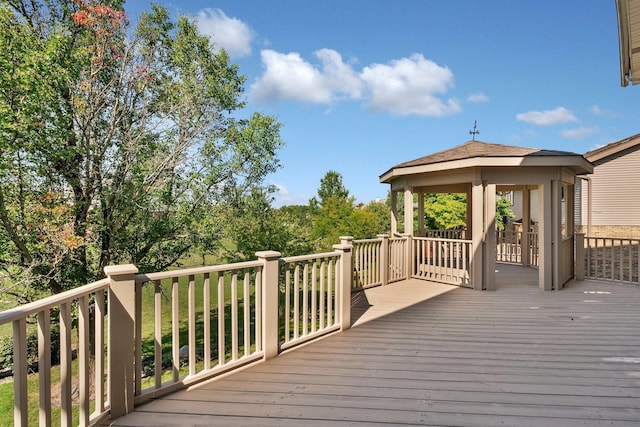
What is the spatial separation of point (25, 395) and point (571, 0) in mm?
14018

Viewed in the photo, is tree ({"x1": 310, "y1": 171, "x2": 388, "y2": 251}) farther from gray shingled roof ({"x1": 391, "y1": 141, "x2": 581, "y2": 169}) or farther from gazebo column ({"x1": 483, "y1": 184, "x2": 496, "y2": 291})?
gazebo column ({"x1": 483, "y1": 184, "x2": 496, "y2": 291})

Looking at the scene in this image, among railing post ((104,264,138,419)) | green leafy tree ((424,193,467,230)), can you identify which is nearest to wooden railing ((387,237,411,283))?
railing post ((104,264,138,419))

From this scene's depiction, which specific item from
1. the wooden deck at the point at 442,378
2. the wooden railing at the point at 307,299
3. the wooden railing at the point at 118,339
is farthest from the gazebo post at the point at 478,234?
the wooden railing at the point at 118,339

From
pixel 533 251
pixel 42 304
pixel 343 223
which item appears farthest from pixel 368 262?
pixel 343 223

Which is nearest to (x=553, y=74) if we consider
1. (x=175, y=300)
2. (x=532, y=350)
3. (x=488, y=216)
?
(x=488, y=216)

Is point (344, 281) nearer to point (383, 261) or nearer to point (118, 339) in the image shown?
point (118, 339)

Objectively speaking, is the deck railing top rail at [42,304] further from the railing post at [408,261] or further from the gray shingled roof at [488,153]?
the railing post at [408,261]

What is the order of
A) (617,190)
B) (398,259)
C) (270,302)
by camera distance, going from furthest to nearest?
(617,190)
(398,259)
(270,302)

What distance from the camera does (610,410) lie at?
2.33 metres

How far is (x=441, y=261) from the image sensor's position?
7.55 metres

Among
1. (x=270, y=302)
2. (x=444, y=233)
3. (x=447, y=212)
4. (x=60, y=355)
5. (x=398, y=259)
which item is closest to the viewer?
(x=60, y=355)

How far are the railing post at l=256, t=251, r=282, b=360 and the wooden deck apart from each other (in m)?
0.15

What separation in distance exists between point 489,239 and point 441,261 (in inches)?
50.8

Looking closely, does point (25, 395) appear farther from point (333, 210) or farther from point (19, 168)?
point (333, 210)
